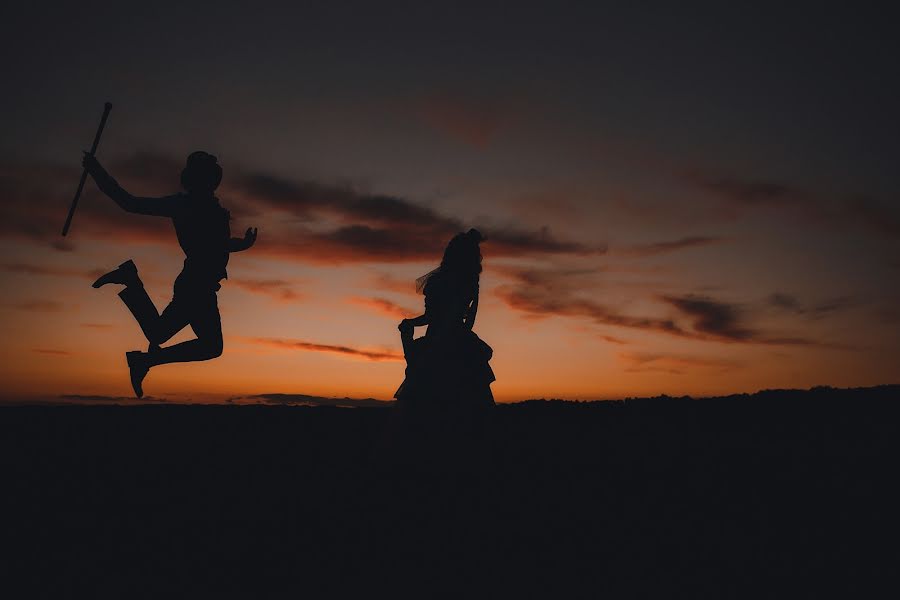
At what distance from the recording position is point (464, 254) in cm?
962

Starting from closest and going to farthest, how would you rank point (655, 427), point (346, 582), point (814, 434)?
point (346, 582) → point (814, 434) → point (655, 427)

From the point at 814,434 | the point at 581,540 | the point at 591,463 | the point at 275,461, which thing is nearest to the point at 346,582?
the point at 581,540

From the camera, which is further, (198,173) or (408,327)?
(408,327)

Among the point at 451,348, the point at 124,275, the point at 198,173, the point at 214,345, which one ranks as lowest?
the point at 214,345

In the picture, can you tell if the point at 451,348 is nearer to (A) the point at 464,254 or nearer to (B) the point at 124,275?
(A) the point at 464,254

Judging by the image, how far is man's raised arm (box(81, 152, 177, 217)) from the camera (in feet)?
25.6

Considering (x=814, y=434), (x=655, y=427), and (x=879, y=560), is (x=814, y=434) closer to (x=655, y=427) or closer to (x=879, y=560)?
(x=655, y=427)

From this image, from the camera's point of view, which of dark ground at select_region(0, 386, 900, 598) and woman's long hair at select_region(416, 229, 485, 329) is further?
woman's long hair at select_region(416, 229, 485, 329)

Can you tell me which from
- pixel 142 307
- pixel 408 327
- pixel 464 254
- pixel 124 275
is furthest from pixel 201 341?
pixel 464 254

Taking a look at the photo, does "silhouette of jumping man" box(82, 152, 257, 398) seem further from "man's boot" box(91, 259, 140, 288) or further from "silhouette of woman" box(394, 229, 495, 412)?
"silhouette of woman" box(394, 229, 495, 412)

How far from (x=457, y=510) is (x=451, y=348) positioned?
2.31 m

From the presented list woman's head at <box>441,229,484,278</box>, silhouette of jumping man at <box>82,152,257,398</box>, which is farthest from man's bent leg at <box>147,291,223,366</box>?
woman's head at <box>441,229,484,278</box>

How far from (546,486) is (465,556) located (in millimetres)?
3244

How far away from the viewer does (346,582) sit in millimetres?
5324
